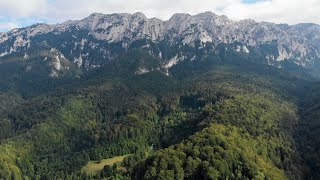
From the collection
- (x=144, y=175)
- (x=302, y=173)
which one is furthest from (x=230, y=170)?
(x=302, y=173)

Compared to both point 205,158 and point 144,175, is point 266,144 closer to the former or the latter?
point 205,158

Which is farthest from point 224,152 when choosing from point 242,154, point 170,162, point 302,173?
point 302,173

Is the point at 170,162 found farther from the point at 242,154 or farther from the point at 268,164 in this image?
the point at 268,164

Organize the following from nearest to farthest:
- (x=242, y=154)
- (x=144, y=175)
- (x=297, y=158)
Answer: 1. (x=144, y=175)
2. (x=242, y=154)
3. (x=297, y=158)

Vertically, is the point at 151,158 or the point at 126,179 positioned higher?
the point at 151,158

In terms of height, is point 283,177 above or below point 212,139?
below

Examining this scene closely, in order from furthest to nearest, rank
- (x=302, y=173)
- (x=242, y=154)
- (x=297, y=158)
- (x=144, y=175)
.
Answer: (x=297, y=158)
(x=302, y=173)
(x=242, y=154)
(x=144, y=175)

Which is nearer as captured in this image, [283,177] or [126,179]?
[283,177]

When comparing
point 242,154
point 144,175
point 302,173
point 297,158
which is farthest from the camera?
point 297,158

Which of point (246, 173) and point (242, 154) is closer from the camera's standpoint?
point (246, 173)
